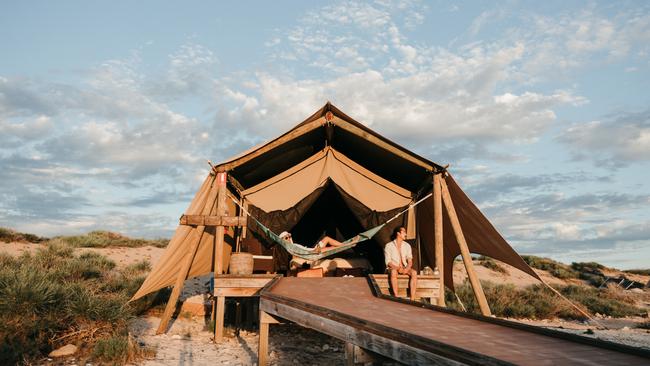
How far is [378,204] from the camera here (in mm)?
7770

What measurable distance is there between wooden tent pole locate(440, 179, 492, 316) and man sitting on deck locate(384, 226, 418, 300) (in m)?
0.71

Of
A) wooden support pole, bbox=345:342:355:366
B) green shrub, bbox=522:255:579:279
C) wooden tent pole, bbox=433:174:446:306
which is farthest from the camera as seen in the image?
green shrub, bbox=522:255:579:279

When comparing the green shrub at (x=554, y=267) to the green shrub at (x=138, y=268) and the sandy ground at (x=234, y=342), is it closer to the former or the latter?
the sandy ground at (x=234, y=342)

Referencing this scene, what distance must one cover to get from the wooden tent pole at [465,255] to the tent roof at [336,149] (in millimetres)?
450

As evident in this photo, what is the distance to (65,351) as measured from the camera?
467 centimetres

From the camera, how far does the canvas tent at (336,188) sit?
21.9 feet

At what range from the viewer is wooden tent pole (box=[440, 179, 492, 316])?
611cm

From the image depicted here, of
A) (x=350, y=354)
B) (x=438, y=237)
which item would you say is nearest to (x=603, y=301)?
(x=438, y=237)

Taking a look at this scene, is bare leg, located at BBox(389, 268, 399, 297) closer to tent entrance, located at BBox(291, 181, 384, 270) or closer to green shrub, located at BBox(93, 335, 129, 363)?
tent entrance, located at BBox(291, 181, 384, 270)

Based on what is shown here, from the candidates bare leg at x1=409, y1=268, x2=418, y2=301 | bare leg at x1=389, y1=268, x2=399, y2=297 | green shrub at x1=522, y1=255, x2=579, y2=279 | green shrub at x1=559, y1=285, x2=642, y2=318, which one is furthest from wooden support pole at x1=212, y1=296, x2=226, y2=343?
green shrub at x1=522, y1=255, x2=579, y2=279

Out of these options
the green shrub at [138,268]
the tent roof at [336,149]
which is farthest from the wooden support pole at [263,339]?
the green shrub at [138,268]

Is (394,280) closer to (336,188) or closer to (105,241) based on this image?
(336,188)

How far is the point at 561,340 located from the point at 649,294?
14.5m

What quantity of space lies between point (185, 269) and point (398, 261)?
9.60 ft
